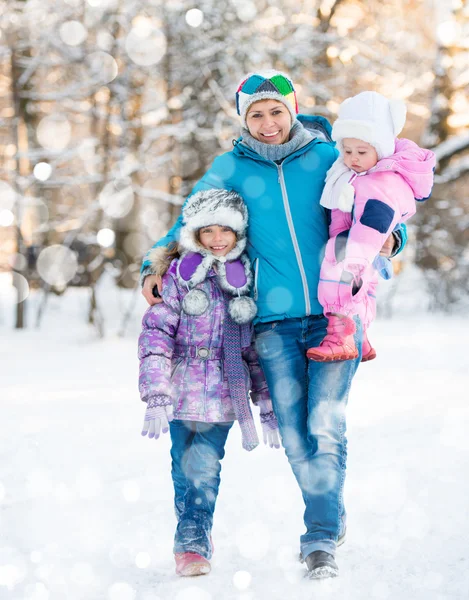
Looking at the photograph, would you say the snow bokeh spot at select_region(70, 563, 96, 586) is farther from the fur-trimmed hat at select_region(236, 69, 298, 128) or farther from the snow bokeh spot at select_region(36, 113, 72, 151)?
the snow bokeh spot at select_region(36, 113, 72, 151)

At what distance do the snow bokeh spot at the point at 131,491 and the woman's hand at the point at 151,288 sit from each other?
1310 millimetres

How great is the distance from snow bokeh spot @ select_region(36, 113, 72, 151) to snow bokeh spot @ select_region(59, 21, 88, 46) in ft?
5.35

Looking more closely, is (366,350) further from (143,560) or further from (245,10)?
(245,10)

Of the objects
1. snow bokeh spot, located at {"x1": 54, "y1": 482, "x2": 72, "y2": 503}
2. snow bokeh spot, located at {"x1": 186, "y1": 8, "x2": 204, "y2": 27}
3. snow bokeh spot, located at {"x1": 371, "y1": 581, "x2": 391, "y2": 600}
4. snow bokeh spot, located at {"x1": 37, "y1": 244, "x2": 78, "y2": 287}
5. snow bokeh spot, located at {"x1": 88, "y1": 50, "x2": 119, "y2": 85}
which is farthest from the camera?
snow bokeh spot, located at {"x1": 37, "y1": 244, "x2": 78, "y2": 287}

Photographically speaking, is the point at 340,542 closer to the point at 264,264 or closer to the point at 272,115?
the point at 264,264

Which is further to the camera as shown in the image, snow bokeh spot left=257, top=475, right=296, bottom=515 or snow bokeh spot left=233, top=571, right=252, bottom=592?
snow bokeh spot left=257, top=475, right=296, bottom=515

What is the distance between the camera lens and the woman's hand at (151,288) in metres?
2.90

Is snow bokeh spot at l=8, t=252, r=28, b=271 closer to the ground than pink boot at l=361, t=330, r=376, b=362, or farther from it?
farther from it

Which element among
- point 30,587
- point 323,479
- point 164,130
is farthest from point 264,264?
point 164,130

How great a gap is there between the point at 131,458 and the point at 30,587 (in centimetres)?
171

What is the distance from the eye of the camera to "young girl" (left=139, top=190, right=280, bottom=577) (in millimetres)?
2824

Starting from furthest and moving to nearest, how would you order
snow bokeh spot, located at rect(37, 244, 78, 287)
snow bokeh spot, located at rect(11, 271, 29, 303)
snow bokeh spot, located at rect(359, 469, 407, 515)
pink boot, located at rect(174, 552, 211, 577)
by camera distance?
snow bokeh spot, located at rect(37, 244, 78, 287) < snow bokeh spot, located at rect(11, 271, 29, 303) < snow bokeh spot, located at rect(359, 469, 407, 515) < pink boot, located at rect(174, 552, 211, 577)

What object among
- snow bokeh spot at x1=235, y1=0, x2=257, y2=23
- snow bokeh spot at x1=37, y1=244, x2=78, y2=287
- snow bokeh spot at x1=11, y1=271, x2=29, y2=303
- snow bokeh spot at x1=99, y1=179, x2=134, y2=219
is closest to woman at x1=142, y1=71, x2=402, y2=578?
snow bokeh spot at x1=99, y1=179, x2=134, y2=219

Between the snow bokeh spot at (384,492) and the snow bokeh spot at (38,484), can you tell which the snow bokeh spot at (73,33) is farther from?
the snow bokeh spot at (384,492)
